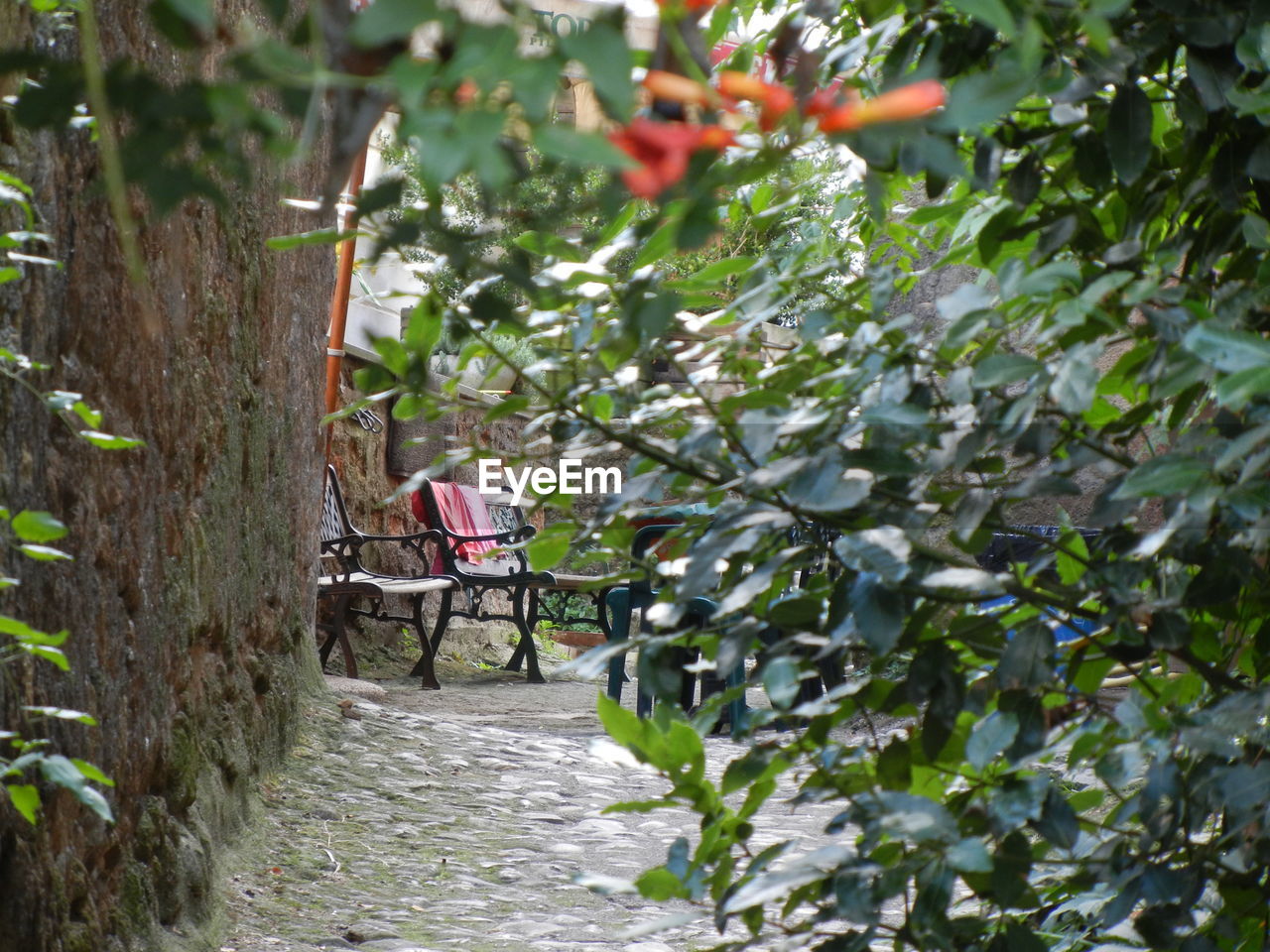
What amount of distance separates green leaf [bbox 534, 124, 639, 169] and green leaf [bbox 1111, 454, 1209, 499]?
53 cm

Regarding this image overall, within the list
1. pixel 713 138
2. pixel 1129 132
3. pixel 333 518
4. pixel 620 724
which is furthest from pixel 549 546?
pixel 333 518

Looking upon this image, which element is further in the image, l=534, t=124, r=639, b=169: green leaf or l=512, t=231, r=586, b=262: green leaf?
l=512, t=231, r=586, b=262: green leaf

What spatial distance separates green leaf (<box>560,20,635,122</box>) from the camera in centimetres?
29

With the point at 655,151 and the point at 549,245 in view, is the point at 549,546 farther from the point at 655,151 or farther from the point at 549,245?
the point at 655,151

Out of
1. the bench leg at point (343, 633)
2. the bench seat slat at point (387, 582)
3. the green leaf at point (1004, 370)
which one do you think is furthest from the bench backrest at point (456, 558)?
the green leaf at point (1004, 370)

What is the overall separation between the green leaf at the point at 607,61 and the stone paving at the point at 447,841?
1301mm

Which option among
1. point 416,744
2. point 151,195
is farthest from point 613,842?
point 151,195

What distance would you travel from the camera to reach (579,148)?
289 mm

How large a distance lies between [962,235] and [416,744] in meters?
3.04

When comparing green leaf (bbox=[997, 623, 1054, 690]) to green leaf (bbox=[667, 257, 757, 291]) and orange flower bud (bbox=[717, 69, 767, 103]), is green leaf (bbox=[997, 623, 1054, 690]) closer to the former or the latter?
green leaf (bbox=[667, 257, 757, 291])

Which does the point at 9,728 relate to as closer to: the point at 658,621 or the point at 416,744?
the point at 658,621

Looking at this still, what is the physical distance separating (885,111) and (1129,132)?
0.64m

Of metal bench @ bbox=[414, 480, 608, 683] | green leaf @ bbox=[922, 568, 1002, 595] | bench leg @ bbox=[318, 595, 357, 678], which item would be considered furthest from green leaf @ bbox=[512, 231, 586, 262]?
metal bench @ bbox=[414, 480, 608, 683]

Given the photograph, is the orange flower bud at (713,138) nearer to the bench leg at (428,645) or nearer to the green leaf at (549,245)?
the green leaf at (549,245)
